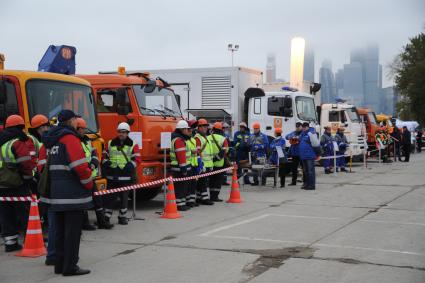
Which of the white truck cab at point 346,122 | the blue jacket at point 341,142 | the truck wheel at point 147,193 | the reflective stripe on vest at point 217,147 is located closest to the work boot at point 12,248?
the truck wheel at point 147,193

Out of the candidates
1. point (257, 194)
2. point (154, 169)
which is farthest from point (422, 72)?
point (154, 169)

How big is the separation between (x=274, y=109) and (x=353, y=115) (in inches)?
278

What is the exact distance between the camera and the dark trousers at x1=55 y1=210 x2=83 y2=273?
635cm

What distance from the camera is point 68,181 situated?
6.33m

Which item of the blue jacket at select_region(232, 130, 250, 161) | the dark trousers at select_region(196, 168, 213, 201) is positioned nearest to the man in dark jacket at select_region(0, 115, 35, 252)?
the dark trousers at select_region(196, 168, 213, 201)

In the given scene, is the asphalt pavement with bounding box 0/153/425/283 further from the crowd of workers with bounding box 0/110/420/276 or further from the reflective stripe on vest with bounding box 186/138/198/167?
the reflective stripe on vest with bounding box 186/138/198/167

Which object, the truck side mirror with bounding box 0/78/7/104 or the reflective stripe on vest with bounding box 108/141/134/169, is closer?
the truck side mirror with bounding box 0/78/7/104

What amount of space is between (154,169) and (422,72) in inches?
1888

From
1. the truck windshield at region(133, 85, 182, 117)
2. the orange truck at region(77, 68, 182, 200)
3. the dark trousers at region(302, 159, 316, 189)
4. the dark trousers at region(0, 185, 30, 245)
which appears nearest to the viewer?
the dark trousers at region(0, 185, 30, 245)

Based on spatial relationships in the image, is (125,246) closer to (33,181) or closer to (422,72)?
(33,181)

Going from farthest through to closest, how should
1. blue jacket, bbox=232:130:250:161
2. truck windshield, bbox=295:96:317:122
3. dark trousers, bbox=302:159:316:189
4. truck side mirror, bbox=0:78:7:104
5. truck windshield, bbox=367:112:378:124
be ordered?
1. truck windshield, bbox=367:112:378:124
2. truck windshield, bbox=295:96:317:122
3. blue jacket, bbox=232:130:250:161
4. dark trousers, bbox=302:159:316:189
5. truck side mirror, bbox=0:78:7:104

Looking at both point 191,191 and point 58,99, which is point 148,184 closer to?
point 191,191

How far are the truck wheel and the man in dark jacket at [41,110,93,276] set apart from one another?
20.8 feet

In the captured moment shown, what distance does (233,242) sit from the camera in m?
8.20
